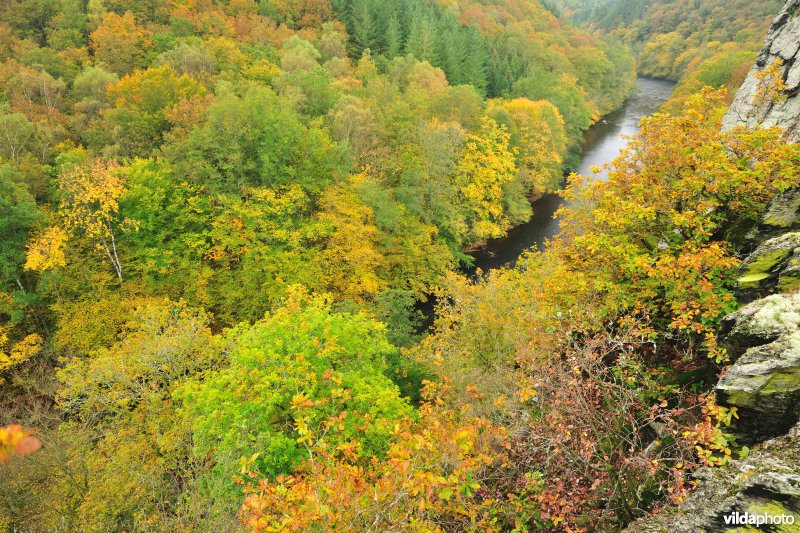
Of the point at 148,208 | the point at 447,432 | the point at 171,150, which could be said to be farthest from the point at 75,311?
the point at 447,432

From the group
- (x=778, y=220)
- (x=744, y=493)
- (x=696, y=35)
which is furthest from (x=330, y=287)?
(x=696, y=35)

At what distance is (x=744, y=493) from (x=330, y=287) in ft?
90.5

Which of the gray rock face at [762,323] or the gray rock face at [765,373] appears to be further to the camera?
the gray rock face at [762,323]

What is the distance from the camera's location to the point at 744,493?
18.5 feet

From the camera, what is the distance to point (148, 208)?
2739 cm

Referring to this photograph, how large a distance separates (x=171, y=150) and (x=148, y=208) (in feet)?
17.7

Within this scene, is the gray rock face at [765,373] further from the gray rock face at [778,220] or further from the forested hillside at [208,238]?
the forested hillside at [208,238]

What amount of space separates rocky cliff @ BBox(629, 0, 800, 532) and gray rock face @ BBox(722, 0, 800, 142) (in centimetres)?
530

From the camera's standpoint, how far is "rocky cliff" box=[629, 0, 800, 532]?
5.59 metres

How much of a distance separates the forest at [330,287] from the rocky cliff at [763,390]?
336 millimetres

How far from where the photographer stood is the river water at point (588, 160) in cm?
4169

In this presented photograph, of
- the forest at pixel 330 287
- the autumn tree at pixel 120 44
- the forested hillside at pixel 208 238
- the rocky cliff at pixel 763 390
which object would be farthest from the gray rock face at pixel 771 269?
the autumn tree at pixel 120 44

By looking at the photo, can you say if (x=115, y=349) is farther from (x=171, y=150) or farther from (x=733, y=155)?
(x=733, y=155)

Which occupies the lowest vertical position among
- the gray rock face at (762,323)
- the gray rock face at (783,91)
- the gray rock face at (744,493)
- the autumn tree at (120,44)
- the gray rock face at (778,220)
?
the autumn tree at (120,44)
